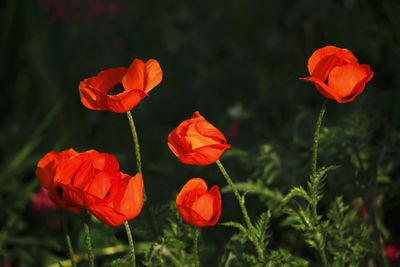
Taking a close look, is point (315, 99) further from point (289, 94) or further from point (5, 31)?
point (5, 31)

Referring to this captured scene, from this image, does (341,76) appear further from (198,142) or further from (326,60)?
(198,142)

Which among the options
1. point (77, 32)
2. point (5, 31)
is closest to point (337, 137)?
point (5, 31)

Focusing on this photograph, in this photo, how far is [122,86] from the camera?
588 millimetres

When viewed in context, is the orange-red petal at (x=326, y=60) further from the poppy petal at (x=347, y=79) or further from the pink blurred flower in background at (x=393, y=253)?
the pink blurred flower in background at (x=393, y=253)

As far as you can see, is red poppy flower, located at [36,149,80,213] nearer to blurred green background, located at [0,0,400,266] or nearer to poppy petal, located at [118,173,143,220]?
poppy petal, located at [118,173,143,220]

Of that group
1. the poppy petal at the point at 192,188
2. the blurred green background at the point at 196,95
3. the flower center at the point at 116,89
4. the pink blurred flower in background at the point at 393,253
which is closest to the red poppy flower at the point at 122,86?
the flower center at the point at 116,89

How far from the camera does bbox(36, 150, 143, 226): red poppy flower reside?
19.3 inches

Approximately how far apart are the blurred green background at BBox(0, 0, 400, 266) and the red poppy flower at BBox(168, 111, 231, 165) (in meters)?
0.26

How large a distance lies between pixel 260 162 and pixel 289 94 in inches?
33.1

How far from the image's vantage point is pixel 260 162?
0.92 m

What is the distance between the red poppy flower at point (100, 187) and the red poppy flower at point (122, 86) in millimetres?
61

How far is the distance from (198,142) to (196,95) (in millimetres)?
1586

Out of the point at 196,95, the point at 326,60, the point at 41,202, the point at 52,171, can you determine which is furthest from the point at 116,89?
the point at 196,95

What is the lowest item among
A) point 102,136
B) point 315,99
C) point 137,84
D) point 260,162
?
point 102,136
